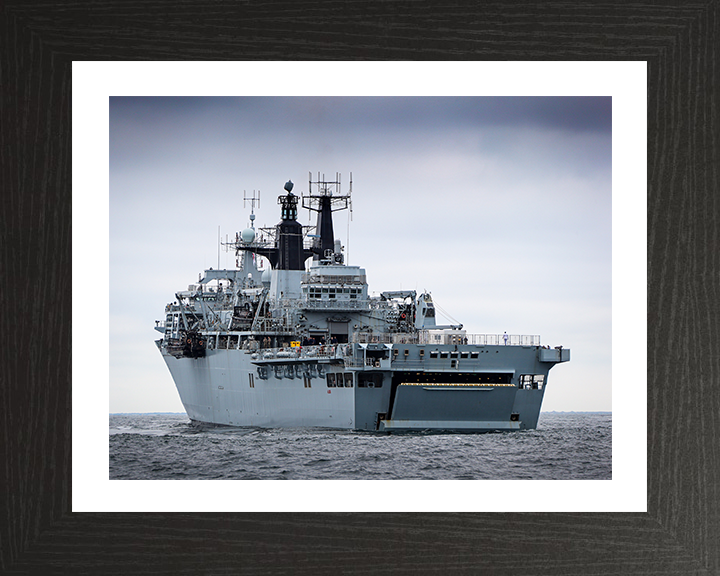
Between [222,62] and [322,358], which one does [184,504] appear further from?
[322,358]

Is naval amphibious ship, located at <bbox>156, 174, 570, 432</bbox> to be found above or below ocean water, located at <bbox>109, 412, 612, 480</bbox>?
above

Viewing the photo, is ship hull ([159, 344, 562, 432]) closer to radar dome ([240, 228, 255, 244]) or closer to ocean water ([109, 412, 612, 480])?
ocean water ([109, 412, 612, 480])

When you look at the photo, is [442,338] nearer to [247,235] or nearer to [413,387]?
[413,387]

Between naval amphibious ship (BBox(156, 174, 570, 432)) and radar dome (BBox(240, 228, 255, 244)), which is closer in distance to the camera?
naval amphibious ship (BBox(156, 174, 570, 432))

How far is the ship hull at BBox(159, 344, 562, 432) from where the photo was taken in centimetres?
2398

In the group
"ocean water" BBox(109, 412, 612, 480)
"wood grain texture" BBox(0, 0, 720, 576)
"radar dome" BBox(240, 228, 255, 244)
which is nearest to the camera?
"wood grain texture" BBox(0, 0, 720, 576)

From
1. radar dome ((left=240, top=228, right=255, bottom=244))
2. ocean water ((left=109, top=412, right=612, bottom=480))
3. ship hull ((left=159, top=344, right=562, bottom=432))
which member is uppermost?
radar dome ((left=240, top=228, right=255, bottom=244))

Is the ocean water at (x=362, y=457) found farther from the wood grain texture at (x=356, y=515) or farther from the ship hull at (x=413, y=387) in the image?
the wood grain texture at (x=356, y=515)

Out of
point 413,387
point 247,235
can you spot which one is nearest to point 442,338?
point 413,387

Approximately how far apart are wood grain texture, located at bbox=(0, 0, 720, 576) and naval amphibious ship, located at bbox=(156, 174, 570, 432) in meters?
13.6

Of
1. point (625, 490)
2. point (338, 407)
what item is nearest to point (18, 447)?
point (625, 490)

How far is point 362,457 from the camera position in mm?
20625

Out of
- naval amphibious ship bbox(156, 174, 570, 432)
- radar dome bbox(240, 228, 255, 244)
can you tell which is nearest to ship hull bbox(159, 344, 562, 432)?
naval amphibious ship bbox(156, 174, 570, 432)

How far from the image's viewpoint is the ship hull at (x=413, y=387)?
23984mm
